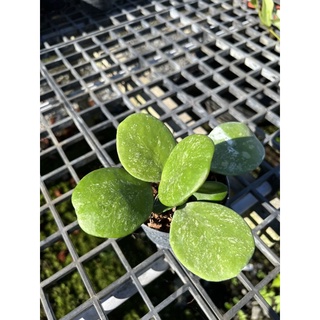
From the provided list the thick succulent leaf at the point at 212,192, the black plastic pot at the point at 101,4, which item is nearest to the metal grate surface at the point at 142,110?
the black plastic pot at the point at 101,4

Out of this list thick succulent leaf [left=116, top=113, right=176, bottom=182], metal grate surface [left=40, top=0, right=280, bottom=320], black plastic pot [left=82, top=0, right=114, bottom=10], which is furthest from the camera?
black plastic pot [left=82, top=0, right=114, bottom=10]

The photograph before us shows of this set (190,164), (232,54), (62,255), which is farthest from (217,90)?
(62,255)

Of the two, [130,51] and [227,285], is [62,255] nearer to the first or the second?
[227,285]

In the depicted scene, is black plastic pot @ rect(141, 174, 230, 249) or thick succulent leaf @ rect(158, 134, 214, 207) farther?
black plastic pot @ rect(141, 174, 230, 249)

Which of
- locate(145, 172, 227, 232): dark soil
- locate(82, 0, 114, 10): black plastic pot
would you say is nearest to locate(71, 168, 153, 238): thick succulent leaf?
locate(145, 172, 227, 232): dark soil

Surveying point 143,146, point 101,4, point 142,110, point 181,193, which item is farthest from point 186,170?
point 101,4

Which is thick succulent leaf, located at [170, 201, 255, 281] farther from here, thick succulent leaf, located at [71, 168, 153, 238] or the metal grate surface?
the metal grate surface

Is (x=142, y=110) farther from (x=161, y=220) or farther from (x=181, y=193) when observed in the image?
(x=181, y=193)

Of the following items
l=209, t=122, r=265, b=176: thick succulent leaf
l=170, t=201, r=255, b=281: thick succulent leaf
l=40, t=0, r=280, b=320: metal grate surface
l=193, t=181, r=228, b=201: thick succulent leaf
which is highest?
l=209, t=122, r=265, b=176: thick succulent leaf

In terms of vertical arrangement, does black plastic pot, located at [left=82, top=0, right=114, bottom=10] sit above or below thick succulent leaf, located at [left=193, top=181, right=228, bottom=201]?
above
